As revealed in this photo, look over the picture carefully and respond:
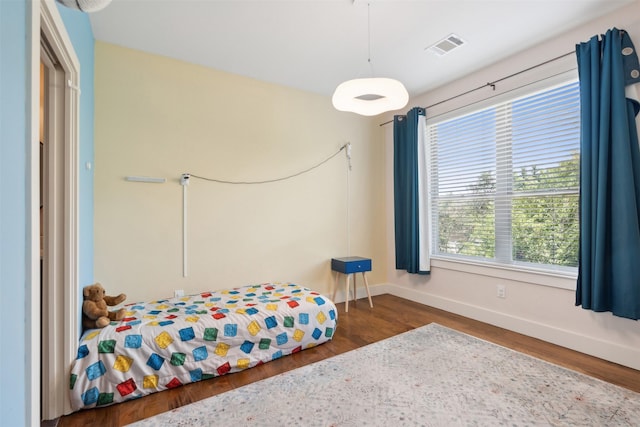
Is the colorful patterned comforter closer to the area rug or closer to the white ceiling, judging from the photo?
the area rug

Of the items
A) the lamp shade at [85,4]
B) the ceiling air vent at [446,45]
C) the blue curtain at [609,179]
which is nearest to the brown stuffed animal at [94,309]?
the lamp shade at [85,4]

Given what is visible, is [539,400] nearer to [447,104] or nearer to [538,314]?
[538,314]

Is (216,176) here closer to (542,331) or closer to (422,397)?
(422,397)

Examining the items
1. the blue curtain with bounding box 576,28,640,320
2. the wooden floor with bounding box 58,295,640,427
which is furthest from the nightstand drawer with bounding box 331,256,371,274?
the blue curtain with bounding box 576,28,640,320

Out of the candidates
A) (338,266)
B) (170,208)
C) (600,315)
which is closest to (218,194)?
(170,208)

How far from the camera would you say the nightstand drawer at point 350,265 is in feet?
11.2

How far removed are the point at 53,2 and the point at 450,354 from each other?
3.15 meters

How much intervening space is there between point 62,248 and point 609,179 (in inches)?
142

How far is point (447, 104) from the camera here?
3439mm

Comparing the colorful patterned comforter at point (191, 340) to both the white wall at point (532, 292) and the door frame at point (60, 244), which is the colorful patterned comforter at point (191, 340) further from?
the white wall at point (532, 292)

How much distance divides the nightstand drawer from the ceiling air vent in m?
2.29

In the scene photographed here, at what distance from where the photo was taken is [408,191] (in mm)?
3686

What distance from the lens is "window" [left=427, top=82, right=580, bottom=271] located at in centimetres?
252

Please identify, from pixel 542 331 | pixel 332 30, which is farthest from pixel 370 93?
pixel 542 331
